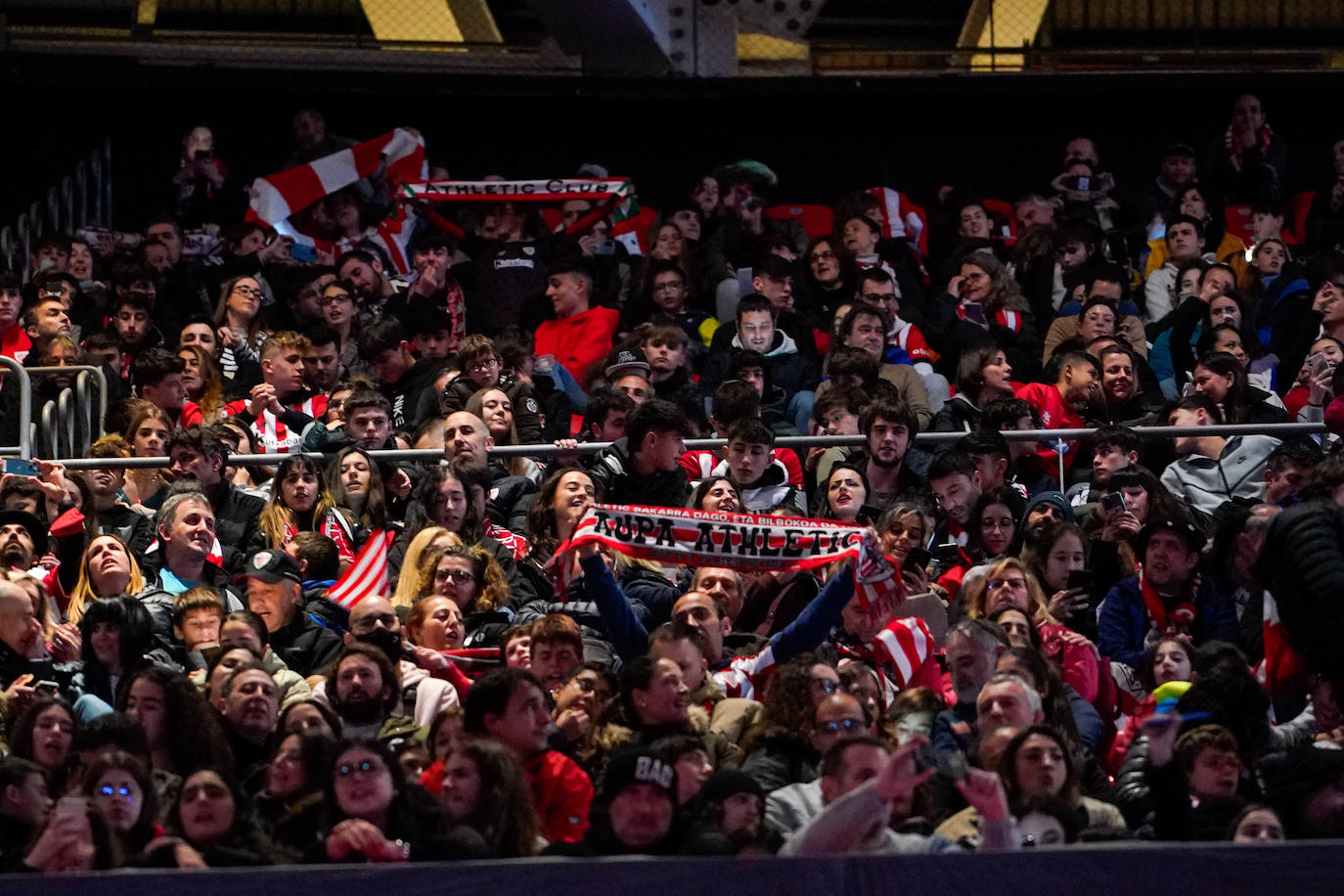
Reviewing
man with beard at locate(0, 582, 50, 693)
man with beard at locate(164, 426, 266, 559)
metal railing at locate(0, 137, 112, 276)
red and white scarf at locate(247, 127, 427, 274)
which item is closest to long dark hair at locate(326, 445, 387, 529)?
man with beard at locate(164, 426, 266, 559)

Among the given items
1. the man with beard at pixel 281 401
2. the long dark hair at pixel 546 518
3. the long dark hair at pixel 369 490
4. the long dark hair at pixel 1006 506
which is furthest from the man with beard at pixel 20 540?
the long dark hair at pixel 1006 506

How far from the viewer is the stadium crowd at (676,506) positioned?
735 centimetres

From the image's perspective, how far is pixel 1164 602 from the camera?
986 cm

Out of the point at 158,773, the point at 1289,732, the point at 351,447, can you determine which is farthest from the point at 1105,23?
the point at 158,773

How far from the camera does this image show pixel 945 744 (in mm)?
8359

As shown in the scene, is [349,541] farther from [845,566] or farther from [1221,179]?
[1221,179]

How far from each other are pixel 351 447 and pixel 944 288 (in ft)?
15.4

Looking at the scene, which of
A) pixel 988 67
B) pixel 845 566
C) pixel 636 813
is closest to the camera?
pixel 636 813

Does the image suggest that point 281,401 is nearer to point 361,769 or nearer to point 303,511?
point 303,511

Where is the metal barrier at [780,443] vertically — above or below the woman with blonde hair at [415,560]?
above

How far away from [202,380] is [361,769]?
5.96 m

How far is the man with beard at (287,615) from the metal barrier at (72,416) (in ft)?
7.13

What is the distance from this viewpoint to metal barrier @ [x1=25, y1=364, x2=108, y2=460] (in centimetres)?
1190

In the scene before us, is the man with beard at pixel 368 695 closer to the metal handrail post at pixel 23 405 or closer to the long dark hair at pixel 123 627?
the long dark hair at pixel 123 627
